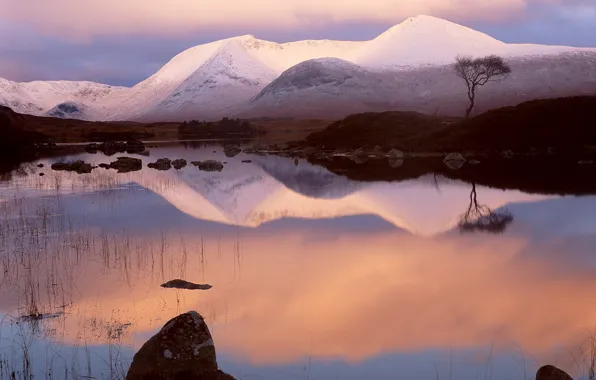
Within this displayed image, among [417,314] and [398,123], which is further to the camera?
[398,123]

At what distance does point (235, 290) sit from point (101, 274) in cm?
377

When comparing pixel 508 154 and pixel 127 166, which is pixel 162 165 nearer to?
pixel 127 166

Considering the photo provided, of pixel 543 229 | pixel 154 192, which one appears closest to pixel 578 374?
pixel 543 229

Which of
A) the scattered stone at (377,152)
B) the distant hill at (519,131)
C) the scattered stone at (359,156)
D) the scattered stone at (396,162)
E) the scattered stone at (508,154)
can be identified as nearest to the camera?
the scattered stone at (396,162)

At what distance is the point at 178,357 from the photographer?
9.09 meters

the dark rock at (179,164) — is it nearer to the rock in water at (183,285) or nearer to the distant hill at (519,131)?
the distant hill at (519,131)

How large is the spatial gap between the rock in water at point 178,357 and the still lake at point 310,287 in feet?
3.26

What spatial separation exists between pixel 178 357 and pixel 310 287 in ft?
20.0

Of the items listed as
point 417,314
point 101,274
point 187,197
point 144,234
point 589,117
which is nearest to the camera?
point 417,314

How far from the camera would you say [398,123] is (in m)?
82.1

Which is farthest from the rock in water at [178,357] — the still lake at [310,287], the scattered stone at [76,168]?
the scattered stone at [76,168]

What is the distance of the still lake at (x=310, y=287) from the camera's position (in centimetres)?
1055

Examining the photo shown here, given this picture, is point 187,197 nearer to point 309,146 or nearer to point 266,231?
point 266,231

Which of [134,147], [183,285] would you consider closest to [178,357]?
[183,285]
